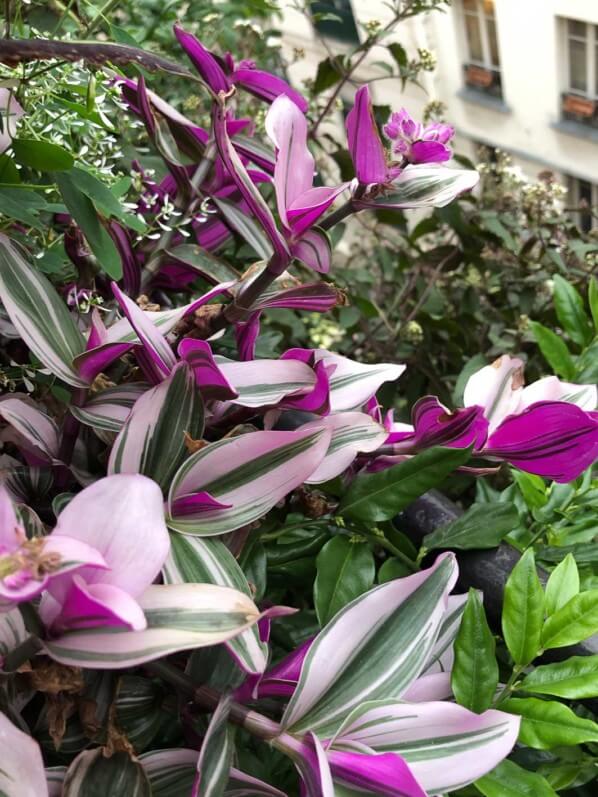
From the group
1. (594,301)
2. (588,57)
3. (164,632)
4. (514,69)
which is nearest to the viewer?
(164,632)

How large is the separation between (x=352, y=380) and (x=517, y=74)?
1.01 metres

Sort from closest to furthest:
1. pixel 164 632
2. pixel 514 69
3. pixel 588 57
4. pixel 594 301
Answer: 1. pixel 164 632
2. pixel 594 301
3. pixel 588 57
4. pixel 514 69

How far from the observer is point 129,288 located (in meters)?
0.45

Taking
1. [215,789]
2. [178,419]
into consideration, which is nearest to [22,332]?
[178,419]

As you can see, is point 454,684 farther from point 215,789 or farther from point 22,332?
point 22,332

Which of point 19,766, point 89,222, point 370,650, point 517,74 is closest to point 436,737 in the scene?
point 370,650

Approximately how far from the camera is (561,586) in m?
0.35

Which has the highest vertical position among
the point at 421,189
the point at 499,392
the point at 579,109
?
the point at 421,189

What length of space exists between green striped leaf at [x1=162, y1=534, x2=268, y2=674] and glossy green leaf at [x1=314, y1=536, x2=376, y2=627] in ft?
0.25

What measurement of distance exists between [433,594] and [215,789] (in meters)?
0.11

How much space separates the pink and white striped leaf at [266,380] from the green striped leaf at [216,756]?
120 mm

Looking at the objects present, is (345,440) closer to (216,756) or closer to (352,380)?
(352,380)

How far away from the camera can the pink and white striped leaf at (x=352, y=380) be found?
0.38 metres

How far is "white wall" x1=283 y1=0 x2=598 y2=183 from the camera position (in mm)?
1070
